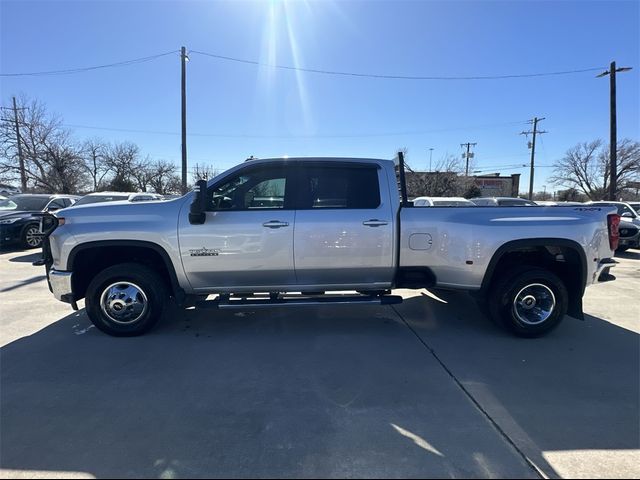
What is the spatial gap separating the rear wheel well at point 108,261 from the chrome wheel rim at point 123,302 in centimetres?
31

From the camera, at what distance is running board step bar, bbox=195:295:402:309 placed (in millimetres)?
4395

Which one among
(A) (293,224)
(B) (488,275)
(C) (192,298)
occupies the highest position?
(A) (293,224)

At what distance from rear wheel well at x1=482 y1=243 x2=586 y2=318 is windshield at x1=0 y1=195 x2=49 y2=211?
44.3 feet

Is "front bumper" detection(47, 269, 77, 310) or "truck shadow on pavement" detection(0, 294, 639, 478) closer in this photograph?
"truck shadow on pavement" detection(0, 294, 639, 478)

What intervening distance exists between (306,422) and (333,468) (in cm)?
51

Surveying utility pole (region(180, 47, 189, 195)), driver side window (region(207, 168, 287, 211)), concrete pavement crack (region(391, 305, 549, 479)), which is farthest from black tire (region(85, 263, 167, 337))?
utility pole (region(180, 47, 189, 195))

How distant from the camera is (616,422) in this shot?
2.91 metres

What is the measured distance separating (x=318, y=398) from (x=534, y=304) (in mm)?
2956

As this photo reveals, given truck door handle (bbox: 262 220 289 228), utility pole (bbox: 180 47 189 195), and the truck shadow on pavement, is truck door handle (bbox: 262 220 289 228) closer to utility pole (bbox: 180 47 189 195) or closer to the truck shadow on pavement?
the truck shadow on pavement

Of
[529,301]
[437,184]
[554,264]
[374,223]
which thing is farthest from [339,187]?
[437,184]

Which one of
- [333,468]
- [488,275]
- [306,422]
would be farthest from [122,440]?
[488,275]

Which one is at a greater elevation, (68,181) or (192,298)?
(68,181)

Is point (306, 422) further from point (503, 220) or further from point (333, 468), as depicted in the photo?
point (503, 220)

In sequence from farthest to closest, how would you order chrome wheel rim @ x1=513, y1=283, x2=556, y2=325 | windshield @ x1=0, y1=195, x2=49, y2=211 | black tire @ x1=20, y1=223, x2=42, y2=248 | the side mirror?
windshield @ x1=0, y1=195, x2=49, y2=211 < black tire @ x1=20, y1=223, x2=42, y2=248 < chrome wheel rim @ x1=513, y1=283, x2=556, y2=325 < the side mirror
